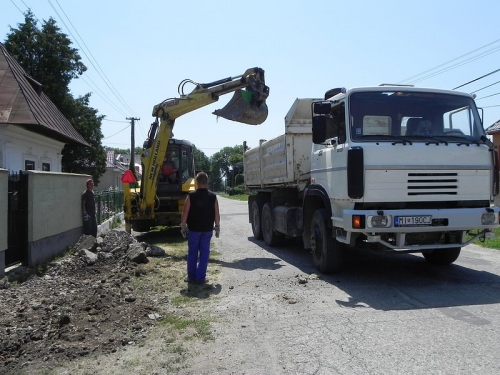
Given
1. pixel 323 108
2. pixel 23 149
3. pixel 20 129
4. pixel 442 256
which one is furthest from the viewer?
pixel 23 149

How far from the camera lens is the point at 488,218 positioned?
21.9ft

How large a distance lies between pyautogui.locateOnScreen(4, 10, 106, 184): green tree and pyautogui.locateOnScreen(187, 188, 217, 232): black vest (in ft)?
66.0

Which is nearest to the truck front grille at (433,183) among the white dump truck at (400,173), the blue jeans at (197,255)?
the white dump truck at (400,173)

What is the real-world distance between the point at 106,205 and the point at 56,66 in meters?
12.5

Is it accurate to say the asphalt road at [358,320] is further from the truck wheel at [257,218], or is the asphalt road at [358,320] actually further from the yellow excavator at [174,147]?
the yellow excavator at [174,147]

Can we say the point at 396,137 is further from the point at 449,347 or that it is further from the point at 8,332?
the point at 8,332

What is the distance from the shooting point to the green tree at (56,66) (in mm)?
26000

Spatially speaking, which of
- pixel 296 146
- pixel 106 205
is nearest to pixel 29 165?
pixel 106 205

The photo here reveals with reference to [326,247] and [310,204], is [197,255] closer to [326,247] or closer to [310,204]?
[326,247]

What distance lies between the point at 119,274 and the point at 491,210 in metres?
6.03

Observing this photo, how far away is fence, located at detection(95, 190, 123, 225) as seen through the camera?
16.0m

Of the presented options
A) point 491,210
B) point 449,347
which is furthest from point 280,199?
point 449,347

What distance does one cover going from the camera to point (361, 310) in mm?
5688

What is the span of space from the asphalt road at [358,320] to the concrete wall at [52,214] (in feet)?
11.8
